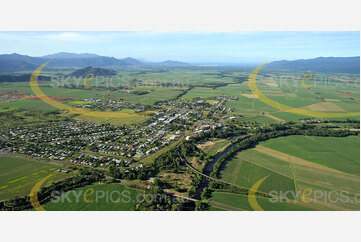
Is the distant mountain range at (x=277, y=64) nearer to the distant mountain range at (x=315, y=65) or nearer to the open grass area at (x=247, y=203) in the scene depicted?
the distant mountain range at (x=315, y=65)

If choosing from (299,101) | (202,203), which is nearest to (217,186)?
(202,203)

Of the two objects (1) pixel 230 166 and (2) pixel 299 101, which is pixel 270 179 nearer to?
(1) pixel 230 166
